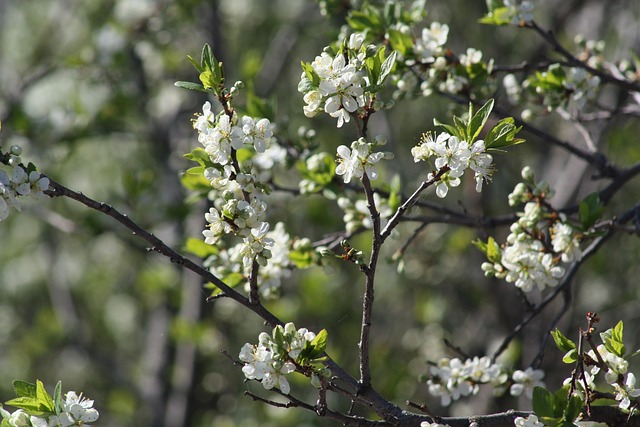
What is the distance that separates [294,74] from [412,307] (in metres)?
2.22

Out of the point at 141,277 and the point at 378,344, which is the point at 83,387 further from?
the point at 378,344

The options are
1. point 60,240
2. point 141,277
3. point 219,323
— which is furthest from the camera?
point 60,240

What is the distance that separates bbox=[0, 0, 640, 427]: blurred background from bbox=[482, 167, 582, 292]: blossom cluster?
1.88 meters

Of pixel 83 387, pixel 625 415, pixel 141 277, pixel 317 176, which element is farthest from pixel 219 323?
pixel 625 415

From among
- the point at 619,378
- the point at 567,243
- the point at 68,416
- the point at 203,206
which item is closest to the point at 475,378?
the point at 567,243

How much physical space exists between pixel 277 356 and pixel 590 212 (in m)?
1.08

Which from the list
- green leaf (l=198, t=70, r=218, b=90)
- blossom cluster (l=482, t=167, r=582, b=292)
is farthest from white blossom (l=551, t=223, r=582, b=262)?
green leaf (l=198, t=70, r=218, b=90)

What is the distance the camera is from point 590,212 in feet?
7.60

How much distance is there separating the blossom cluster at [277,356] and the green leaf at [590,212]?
0.96 metres

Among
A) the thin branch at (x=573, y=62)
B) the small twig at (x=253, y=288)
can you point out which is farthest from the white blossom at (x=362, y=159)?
the thin branch at (x=573, y=62)

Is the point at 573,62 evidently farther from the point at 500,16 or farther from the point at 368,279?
the point at 368,279

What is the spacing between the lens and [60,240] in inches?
289

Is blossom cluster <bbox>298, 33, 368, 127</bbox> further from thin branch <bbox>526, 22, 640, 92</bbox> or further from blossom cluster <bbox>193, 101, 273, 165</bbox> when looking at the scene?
thin branch <bbox>526, 22, 640, 92</bbox>

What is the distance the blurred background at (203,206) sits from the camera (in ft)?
16.1
